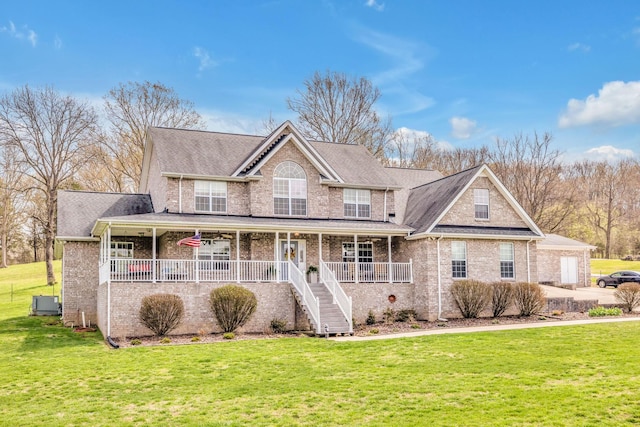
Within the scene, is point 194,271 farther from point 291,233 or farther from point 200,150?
point 200,150

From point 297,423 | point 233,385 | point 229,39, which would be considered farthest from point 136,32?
point 297,423

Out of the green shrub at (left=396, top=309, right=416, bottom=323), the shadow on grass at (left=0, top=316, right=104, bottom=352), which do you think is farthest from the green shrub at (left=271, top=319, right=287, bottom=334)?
the shadow on grass at (left=0, top=316, right=104, bottom=352)

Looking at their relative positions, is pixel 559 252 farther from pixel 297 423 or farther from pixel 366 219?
pixel 297 423

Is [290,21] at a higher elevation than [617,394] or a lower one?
higher

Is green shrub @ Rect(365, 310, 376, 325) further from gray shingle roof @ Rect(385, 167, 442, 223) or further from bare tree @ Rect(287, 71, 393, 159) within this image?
bare tree @ Rect(287, 71, 393, 159)

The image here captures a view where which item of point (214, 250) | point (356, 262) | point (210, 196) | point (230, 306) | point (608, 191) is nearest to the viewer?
point (230, 306)

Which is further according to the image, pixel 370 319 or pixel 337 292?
pixel 370 319

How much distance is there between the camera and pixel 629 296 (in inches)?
1098

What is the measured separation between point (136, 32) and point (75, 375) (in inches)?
618

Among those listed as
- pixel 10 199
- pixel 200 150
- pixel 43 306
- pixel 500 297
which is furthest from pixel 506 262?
pixel 10 199

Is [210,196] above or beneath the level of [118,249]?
above

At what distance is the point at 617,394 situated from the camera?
12.4 metres

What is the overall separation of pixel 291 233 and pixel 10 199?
39.8m

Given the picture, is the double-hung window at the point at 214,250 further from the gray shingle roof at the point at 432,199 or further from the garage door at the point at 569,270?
the garage door at the point at 569,270
